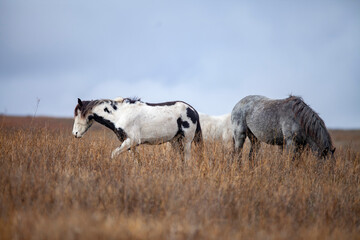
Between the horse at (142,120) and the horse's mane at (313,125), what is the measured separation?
255cm

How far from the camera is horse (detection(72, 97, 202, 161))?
305 inches

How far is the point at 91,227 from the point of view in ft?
10.4

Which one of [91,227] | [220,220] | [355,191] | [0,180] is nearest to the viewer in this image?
[91,227]

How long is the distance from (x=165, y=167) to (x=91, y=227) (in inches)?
116

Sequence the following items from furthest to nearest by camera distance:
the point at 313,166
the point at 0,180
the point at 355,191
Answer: the point at 313,166
the point at 355,191
the point at 0,180

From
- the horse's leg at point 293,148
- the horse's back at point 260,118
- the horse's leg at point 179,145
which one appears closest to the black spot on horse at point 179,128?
the horse's leg at point 179,145

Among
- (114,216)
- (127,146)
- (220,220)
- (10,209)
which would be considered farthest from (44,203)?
(127,146)

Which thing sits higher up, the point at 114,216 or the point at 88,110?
the point at 88,110

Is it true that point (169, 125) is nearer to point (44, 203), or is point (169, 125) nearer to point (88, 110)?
point (88, 110)

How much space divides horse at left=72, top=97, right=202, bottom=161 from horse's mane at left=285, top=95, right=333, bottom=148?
2.55 m

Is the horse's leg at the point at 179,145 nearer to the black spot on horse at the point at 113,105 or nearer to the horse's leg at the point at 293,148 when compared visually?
the black spot on horse at the point at 113,105

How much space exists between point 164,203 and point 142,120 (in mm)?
3746

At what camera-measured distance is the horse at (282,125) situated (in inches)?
276

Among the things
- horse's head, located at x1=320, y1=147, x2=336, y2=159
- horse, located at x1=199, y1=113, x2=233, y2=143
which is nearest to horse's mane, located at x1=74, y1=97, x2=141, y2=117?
horse's head, located at x1=320, y1=147, x2=336, y2=159
